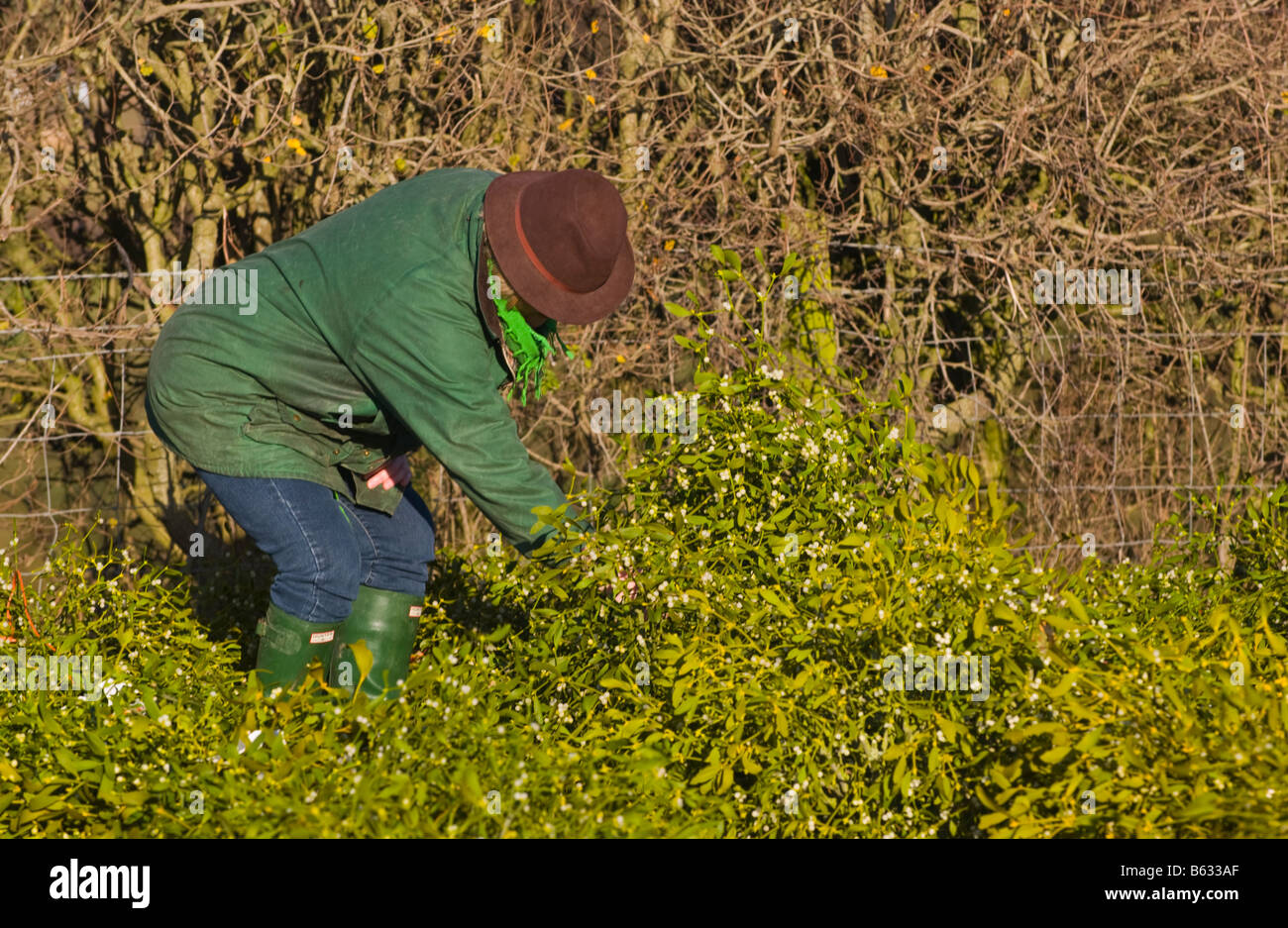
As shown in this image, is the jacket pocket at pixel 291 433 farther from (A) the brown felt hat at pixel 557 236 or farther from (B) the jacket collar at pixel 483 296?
(A) the brown felt hat at pixel 557 236

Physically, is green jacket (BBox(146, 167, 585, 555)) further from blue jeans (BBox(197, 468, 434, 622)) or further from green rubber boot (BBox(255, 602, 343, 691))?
green rubber boot (BBox(255, 602, 343, 691))

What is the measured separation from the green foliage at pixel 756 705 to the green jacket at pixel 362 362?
0.99ft

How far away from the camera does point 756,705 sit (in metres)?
2.61

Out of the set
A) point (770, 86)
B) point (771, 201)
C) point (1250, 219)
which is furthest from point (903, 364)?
point (1250, 219)

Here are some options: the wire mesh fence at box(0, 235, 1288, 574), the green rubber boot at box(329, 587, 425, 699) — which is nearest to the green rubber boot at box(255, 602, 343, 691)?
the green rubber boot at box(329, 587, 425, 699)

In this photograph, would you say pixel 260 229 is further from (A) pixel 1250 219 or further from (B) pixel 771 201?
(A) pixel 1250 219

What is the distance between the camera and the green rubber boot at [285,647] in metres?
2.95

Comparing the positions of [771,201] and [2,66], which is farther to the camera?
[771,201]

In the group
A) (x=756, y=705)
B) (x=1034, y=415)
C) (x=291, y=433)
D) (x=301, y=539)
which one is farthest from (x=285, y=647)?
(x=1034, y=415)

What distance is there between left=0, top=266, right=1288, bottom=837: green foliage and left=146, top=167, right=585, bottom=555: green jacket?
30cm

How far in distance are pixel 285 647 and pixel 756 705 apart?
117cm

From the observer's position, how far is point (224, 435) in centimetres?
298

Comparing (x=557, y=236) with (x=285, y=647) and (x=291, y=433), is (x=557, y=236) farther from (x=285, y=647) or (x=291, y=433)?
(x=285, y=647)

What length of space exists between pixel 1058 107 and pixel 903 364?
118 centimetres
